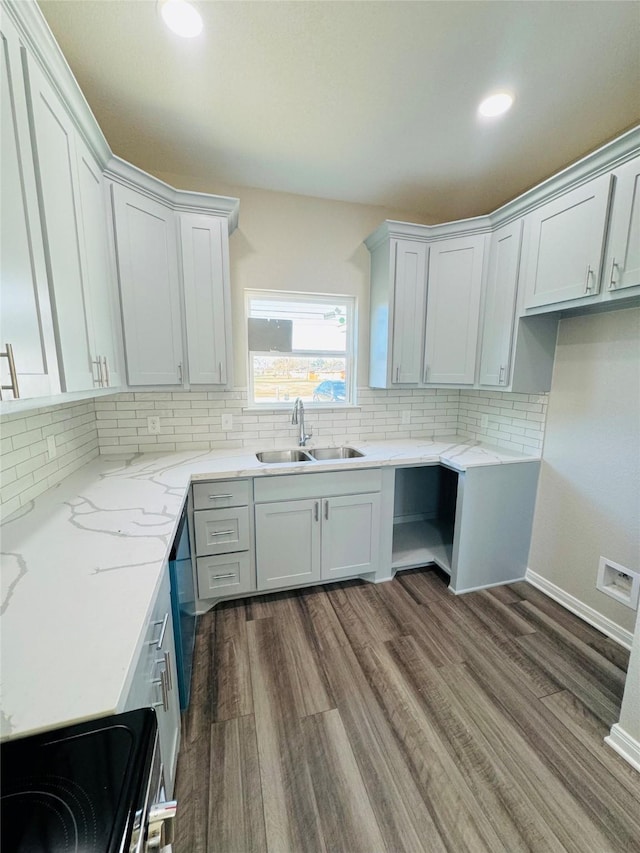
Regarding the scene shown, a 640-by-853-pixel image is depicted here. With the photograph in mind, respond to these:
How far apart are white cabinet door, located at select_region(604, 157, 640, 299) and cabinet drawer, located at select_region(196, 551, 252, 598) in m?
2.40

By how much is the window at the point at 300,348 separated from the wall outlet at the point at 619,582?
194cm

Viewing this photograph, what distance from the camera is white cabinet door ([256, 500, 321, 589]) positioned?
209 centimetres

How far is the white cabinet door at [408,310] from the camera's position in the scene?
2412 millimetres

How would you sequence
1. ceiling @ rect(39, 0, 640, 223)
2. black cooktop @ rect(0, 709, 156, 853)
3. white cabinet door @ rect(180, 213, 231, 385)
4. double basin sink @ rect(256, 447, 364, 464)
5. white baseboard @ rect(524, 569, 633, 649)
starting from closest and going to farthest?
black cooktop @ rect(0, 709, 156, 853), ceiling @ rect(39, 0, 640, 223), white baseboard @ rect(524, 569, 633, 649), white cabinet door @ rect(180, 213, 231, 385), double basin sink @ rect(256, 447, 364, 464)

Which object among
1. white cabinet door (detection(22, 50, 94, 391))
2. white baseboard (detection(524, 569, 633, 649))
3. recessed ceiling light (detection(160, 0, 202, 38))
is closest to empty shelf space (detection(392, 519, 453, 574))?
white baseboard (detection(524, 569, 633, 649))

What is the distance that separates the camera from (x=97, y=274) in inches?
61.3

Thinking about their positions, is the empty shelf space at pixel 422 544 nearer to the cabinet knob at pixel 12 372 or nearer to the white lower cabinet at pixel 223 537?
the white lower cabinet at pixel 223 537

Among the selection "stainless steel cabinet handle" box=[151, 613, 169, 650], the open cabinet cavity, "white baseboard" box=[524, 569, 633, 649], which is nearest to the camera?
"stainless steel cabinet handle" box=[151, 613, 169, 650]

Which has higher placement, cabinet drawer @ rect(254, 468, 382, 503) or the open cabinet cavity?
cabinet drawer @ rect(254, 468, 382, 503)

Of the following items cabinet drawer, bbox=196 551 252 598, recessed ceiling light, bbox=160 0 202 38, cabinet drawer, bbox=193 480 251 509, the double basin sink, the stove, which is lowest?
cabinet drawer, bbox=196 551 252 598

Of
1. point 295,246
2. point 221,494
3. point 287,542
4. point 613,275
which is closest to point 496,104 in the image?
point 613,275

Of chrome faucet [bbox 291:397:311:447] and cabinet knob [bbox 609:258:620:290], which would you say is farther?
chrome faucet [bbox 291:397:311:447]

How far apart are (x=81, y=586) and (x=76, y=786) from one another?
491mm

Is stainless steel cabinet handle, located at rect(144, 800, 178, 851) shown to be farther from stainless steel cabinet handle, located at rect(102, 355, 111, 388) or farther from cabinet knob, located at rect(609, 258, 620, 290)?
cabinet knob, located at rect(609, 258, 620, 290)
